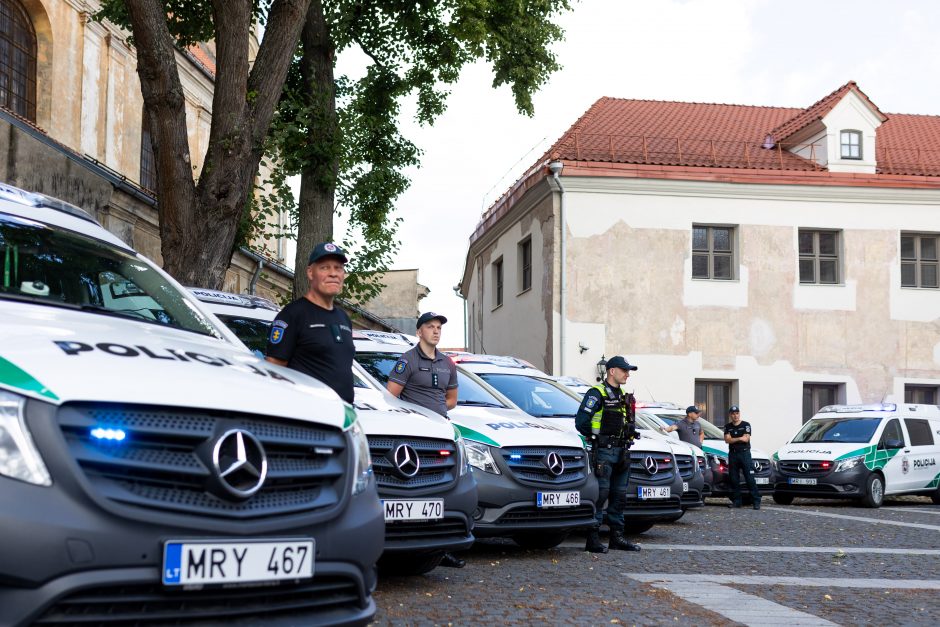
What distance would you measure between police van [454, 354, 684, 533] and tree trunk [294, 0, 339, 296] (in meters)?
5.44

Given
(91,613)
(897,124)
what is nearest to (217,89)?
(91,613)

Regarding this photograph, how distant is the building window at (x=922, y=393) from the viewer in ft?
96.8

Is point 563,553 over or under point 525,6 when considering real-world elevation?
under

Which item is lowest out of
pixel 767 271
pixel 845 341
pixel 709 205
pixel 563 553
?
pixel 563 553

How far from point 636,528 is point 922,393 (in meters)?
20.5

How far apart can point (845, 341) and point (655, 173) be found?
687cm

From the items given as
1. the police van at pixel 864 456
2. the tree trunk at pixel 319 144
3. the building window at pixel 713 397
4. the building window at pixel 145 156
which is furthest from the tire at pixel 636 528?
the building window at pixel 145 156

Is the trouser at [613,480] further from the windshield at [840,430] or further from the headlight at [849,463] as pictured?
the windshield at [840,430]

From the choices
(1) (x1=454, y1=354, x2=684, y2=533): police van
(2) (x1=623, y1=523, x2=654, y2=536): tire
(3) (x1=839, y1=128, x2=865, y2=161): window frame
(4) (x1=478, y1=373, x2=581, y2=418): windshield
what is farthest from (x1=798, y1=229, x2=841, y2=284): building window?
(4) (x1=478, y1=373, x2=581, y2=418): windshield

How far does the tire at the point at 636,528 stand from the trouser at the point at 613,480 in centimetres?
196

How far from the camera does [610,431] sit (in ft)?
32.2

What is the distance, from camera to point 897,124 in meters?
34.6

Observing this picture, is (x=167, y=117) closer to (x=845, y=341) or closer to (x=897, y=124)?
(x=845, y=341)

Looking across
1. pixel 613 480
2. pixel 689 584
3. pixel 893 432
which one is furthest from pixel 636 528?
pixel 893 432
